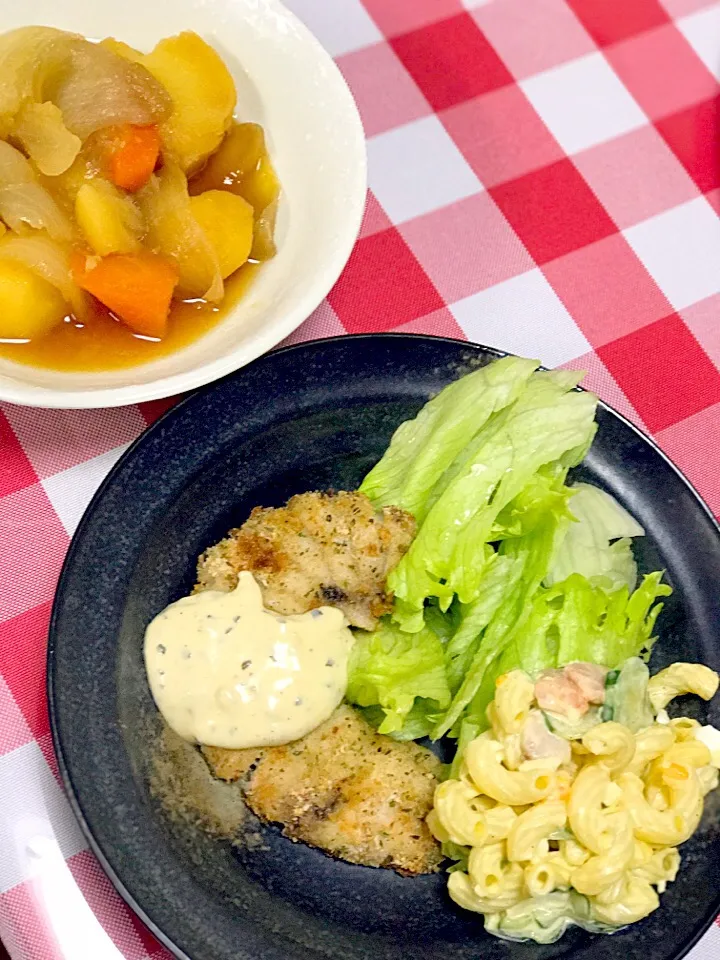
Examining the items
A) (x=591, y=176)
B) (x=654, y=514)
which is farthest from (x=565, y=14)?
(x=654, y=514)

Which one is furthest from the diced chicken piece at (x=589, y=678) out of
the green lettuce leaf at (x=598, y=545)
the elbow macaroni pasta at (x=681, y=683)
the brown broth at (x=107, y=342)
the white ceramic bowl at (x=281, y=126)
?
the brown broth at (x=107, y=342)

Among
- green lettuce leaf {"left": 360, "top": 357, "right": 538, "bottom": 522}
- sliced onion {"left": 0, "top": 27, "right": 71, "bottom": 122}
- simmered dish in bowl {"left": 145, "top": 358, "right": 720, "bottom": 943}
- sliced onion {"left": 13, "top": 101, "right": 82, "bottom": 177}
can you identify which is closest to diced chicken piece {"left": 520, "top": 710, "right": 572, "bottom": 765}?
simmered dish in bowl {"left": 145, "top": 358, "right": 720, "bottom": 943}

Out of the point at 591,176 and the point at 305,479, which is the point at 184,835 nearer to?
the point at 305,479

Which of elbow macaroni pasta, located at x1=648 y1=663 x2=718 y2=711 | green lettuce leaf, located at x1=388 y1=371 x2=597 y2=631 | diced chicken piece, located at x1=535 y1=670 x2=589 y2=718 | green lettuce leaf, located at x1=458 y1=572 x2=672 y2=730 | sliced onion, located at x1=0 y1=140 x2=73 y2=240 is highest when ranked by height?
sliced onion, located at x1=0 y1=140 x2=73 y2=240

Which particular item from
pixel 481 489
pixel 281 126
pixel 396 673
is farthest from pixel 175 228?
pixel 396 673

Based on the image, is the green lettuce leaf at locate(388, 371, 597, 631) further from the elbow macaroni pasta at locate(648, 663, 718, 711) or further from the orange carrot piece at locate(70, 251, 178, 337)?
the orange carrot piece at locate(70, 251, 178, 337)
